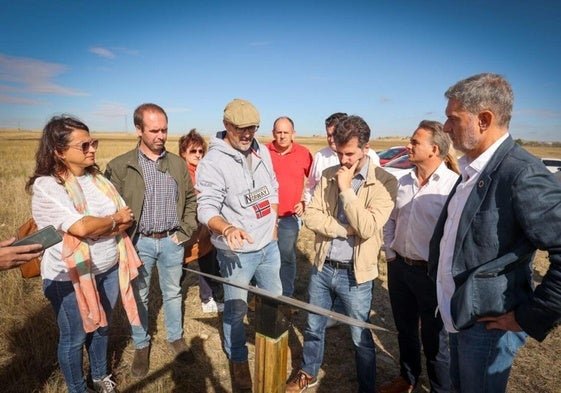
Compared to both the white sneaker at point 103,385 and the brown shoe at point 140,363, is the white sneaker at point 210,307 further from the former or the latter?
the white sneaker at point 103,385

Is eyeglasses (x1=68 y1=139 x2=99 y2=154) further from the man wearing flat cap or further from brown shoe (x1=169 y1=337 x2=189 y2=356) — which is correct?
brown shoe (x1=169 y1=337 x2=189 y2=356)

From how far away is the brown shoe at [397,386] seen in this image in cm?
285

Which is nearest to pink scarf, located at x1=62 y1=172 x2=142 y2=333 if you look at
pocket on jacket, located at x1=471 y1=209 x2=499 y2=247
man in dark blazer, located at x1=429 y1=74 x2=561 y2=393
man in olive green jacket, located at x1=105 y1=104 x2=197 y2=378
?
man in olive green jacket, located at x1=105 y1=104 x2=197 y2=378

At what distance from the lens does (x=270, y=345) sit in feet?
4.76

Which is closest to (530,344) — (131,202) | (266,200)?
(266,200)

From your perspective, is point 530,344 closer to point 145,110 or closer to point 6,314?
point 145,110

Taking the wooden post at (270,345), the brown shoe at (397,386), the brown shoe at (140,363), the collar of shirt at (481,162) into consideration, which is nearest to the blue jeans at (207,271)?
the brown shoe at (140,363)

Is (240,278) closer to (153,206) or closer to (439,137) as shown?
(153,206)

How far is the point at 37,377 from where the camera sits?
2.86 m

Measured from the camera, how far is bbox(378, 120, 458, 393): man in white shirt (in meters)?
2.47

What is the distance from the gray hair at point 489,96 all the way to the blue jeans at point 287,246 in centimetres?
286

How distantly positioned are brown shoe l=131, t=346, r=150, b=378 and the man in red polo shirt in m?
1.85

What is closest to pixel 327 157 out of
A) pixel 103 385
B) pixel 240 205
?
pixel 240 205

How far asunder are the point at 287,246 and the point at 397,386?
1.99 metres
